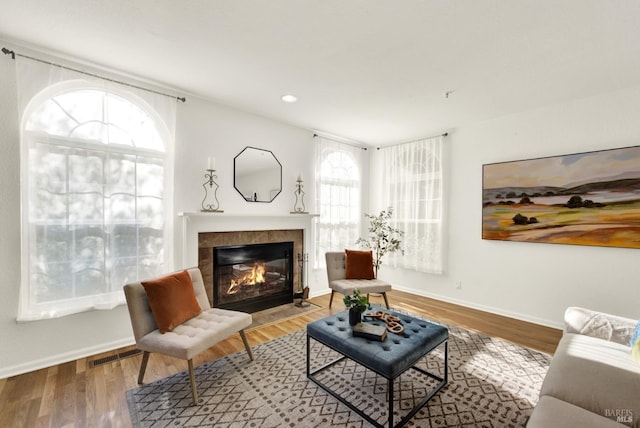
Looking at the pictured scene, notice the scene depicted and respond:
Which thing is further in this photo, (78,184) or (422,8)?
(78,184)

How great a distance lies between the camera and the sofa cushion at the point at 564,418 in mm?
1196

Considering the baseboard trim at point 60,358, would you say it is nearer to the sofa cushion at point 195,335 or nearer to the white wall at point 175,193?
the white wall at point 175,193

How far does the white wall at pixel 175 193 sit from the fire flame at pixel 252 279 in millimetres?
745

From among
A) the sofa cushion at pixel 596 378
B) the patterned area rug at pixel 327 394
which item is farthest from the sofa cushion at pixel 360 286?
the sofa cushion at pixel 596 378

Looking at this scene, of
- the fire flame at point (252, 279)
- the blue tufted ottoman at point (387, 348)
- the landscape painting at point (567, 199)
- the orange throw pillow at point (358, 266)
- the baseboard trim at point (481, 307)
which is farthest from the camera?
the orange throw pillow at point (358, 266)

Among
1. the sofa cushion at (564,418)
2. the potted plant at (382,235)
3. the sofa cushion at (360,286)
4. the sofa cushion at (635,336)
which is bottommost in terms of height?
the sofa cushion at (360,286)

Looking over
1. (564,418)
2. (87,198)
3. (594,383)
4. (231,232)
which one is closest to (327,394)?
(564,418)

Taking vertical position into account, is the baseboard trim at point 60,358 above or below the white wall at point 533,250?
below

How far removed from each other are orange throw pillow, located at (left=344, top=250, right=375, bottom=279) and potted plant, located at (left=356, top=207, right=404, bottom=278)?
2.26ft

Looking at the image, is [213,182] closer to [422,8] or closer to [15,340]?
[15,340]

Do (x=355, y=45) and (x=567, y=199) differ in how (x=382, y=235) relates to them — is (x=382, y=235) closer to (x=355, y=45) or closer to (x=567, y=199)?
(x=567, y=199)

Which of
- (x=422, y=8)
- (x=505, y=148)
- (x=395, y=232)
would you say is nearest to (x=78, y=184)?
(x=422, y=8)

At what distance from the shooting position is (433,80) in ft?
8.95

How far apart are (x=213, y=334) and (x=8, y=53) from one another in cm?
276
